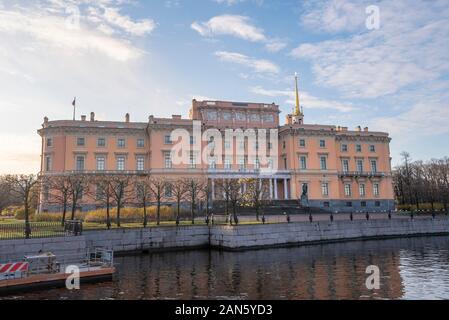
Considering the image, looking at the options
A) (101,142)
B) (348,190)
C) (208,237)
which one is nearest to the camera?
(208,237)

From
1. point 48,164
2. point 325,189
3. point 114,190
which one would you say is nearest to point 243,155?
point 325,189

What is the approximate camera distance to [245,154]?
205ft

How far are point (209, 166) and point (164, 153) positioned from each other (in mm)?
7313

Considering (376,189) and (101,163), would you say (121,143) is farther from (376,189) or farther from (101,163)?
(376,189)

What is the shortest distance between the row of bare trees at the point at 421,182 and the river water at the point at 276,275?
42.2m

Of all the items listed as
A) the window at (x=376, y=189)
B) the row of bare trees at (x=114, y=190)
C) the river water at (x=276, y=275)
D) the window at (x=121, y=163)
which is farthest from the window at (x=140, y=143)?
the window at (x=376, y=189)

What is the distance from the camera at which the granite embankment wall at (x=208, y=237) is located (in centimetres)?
2577

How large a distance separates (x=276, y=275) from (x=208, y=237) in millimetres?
14399

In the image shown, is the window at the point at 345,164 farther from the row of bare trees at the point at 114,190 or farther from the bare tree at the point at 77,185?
the bare tree at the point at 77,185

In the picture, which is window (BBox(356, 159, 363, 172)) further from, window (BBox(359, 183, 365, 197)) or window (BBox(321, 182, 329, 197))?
window (BBox(321, 182, 329, 197))

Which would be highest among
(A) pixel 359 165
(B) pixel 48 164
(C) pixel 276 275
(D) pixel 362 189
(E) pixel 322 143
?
(E) pixel 322 143

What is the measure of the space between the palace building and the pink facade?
143 millimetres

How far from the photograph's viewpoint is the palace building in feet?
185
